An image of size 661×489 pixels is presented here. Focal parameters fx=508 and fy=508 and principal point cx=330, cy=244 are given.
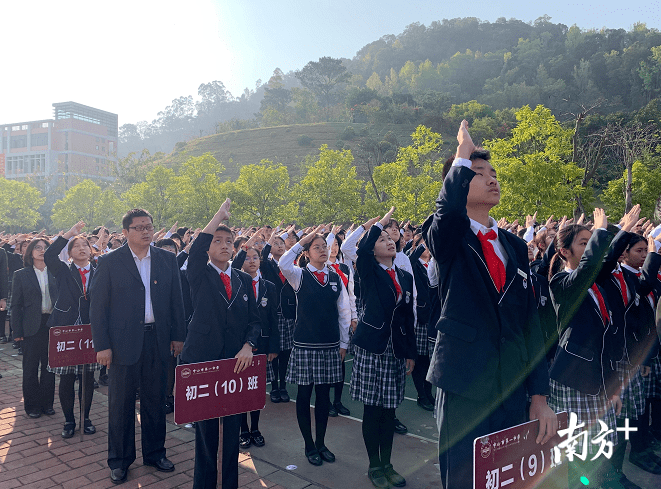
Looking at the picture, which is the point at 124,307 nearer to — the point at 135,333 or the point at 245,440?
the point at 135,333

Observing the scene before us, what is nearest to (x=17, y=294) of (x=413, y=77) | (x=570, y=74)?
(x=570, y=74)

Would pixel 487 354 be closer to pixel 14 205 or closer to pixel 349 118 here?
pixel 14 205

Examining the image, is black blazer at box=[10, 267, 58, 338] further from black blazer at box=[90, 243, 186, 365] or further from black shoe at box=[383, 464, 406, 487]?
black shoe at box=[383, 464, 406, 487]

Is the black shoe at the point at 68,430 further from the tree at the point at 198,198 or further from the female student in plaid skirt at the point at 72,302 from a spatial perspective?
the tree at the point at 198,198

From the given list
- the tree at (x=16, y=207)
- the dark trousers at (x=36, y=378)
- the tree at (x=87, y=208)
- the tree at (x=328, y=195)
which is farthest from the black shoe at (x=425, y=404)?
the tree at (x=16, y=207)

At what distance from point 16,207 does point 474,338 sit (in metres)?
52.1

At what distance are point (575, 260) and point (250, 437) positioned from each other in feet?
10.8

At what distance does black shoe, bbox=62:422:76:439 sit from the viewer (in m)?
5.07

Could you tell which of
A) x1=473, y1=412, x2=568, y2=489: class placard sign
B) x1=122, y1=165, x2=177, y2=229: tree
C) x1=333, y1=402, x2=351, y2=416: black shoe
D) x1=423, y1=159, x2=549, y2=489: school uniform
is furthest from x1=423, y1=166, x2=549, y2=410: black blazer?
x1=122, y1=165, x2=177, y2=229: tree

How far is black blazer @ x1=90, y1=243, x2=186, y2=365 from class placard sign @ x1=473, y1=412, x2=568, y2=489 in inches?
129

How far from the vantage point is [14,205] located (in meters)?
45.4

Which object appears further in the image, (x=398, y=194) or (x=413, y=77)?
(x=413, y=77)

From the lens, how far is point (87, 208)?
45.5m

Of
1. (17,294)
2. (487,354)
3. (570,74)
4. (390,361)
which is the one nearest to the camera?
(487,354)
